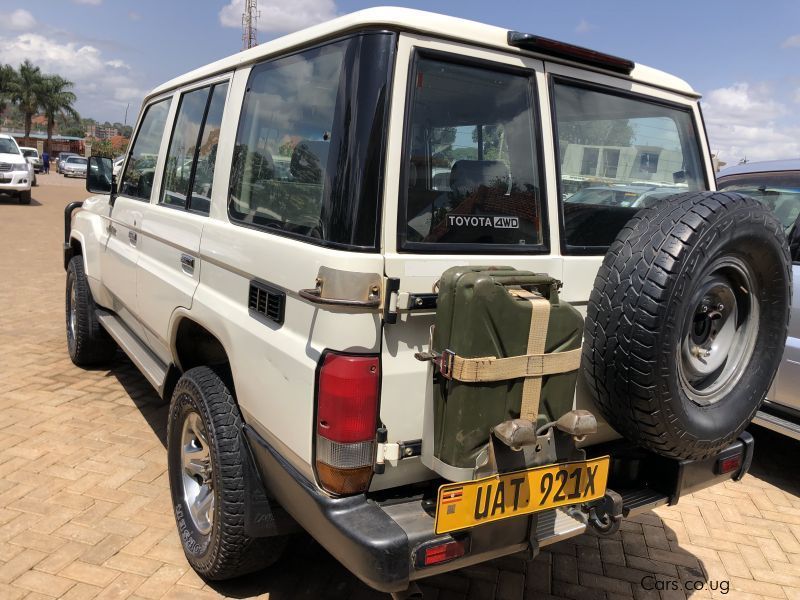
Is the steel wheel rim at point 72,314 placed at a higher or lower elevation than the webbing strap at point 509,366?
lower

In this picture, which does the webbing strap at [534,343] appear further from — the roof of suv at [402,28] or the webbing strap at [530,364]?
the roof of suv at [402,28]

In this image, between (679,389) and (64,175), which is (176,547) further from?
(64,175)

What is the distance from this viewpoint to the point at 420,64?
1994mm

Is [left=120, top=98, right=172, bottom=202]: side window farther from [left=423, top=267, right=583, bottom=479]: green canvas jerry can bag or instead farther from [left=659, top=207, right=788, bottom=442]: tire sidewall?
[left=659, top=207, right=788, bottom=442]: tire sidewall

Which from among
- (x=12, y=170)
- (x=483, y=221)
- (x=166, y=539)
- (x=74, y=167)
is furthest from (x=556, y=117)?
(x=74, y=167)

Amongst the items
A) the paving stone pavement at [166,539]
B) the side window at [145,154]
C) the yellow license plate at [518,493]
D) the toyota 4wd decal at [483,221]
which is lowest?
the paving stone pavement at [166,539]

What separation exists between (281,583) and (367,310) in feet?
4.97

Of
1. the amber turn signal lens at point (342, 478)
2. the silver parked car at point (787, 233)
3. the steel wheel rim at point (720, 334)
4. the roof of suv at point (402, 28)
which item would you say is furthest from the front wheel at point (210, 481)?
the silver parked car at point (787, 233)

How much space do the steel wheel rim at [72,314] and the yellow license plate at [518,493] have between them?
402cm

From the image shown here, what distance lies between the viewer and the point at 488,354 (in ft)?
6.01

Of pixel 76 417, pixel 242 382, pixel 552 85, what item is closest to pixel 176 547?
pixel 242 382

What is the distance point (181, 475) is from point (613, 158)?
2.32 metres

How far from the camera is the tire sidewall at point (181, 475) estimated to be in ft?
7.98

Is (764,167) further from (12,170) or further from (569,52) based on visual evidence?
(12,170)
